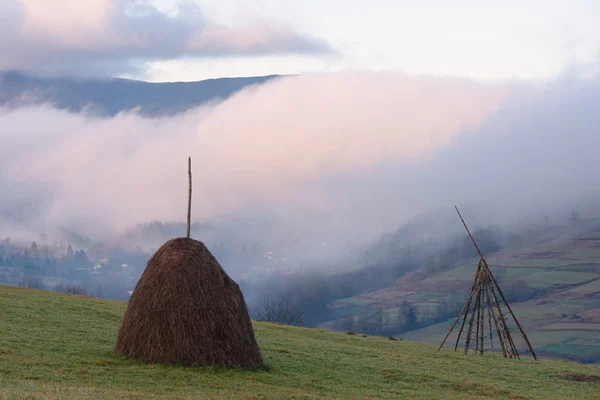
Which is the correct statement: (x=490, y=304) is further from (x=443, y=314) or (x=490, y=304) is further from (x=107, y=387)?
(x=443, y=314)

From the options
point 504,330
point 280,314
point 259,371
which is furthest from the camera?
point 280,314

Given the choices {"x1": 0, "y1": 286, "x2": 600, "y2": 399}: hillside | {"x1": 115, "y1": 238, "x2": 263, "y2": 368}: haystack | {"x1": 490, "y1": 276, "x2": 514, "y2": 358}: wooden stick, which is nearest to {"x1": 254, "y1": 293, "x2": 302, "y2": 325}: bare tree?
{"x1": 490, "y1": 276, "x2": 514, "y2": 358}: wooden stick

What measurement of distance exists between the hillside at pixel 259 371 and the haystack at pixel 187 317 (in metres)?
0.56

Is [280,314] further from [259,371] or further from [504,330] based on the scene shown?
[259,371]

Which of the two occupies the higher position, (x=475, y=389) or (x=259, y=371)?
(x=259, y=371)

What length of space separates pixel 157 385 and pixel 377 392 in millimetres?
7180

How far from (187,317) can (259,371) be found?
3.12m

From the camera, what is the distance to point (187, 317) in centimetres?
2320

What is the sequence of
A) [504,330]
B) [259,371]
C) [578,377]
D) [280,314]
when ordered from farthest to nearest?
[280,314] → [504,330] → [578,377] → [259,371]

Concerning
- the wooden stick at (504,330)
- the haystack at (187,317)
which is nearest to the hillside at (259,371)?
the haystack at (187,317)

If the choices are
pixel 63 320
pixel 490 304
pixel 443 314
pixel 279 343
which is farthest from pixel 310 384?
pixel 443 314

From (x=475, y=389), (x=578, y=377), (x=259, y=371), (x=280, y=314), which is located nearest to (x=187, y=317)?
(x=259, y=371)

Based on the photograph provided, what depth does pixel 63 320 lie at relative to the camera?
3167 centimetres

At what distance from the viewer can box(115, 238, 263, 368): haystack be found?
76.2ft
